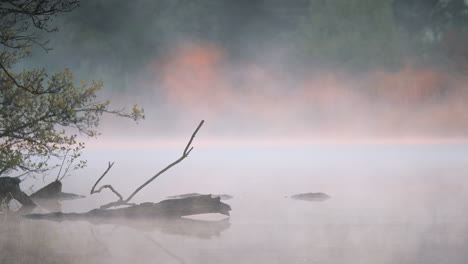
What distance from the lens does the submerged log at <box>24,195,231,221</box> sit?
29.2 m

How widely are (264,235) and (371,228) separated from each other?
8.02 meters

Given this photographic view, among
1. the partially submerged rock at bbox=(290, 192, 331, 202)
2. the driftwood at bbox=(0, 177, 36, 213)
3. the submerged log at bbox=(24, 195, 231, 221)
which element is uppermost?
the partially submerged rock at bbox=(290, 192, 331, 202)

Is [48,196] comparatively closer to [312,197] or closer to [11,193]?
[11,193]

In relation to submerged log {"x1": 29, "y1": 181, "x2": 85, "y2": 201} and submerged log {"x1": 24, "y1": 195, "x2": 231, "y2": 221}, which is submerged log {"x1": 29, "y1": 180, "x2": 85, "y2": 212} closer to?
submerged log {"x1": 29, "y1": 181, "x2": 85, "y2": 201}

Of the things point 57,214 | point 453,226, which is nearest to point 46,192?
point 57,214

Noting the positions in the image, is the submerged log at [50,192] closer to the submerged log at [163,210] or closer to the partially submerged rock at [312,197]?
the submerged log at [163,210]

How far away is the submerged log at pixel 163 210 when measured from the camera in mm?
29156

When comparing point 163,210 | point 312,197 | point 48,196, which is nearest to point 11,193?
point 48,196

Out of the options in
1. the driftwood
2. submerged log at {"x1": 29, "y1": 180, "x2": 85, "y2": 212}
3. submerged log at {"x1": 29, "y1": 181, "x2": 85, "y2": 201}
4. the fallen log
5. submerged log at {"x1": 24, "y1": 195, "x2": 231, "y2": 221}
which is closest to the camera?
submerged log at {"x1": 24, "y1": 195, "x2": 231, "y2": 221}

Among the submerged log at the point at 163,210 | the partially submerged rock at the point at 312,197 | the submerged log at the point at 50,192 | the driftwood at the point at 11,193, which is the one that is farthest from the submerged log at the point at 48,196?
the partially submerged rock at the point at 312,197

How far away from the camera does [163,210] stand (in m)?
30.1

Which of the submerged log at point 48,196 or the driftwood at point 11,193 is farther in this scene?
the submerged log at point 48,196

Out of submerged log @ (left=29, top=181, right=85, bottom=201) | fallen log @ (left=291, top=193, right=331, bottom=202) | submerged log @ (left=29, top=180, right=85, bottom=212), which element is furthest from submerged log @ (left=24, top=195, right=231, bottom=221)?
fallen log @ (left=291, top=193, right=331, bottom=202)

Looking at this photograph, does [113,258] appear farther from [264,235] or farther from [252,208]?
[252,208]
